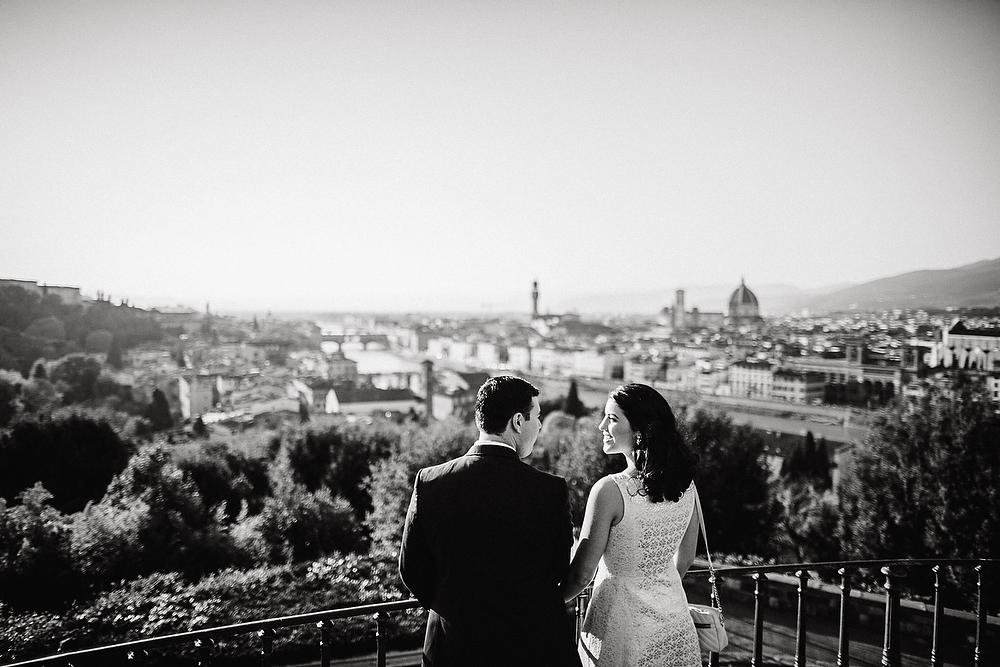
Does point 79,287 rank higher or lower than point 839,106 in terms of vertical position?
lower

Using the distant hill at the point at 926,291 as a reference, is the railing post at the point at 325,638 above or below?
below

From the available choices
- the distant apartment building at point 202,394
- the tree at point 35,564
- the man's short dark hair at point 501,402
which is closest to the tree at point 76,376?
the distant apartment building at point 202,394

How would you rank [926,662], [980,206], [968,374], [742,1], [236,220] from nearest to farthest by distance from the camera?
[926,662] < [742,1] < [980,206] < [968,374] < [236,220]

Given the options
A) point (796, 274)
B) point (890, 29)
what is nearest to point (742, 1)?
point (890, 29)

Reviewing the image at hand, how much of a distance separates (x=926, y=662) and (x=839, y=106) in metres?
10.3

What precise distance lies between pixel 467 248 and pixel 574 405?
8945 mm

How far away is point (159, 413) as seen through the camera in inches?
751

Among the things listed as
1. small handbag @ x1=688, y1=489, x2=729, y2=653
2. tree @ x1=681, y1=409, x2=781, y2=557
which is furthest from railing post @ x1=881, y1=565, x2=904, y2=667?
tree @ x1=681, y1=409, x2=781, y2=557

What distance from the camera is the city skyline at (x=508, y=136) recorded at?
10.7 metres

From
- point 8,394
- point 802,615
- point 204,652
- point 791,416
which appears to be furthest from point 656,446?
point 791,416

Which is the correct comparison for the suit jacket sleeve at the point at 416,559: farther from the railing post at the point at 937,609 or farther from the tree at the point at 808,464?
the tree at the point at 808,464

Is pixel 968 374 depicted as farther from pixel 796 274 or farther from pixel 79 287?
pixel 79 287

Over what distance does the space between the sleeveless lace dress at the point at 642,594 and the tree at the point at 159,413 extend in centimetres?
2031

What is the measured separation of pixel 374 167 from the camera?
839 inches
